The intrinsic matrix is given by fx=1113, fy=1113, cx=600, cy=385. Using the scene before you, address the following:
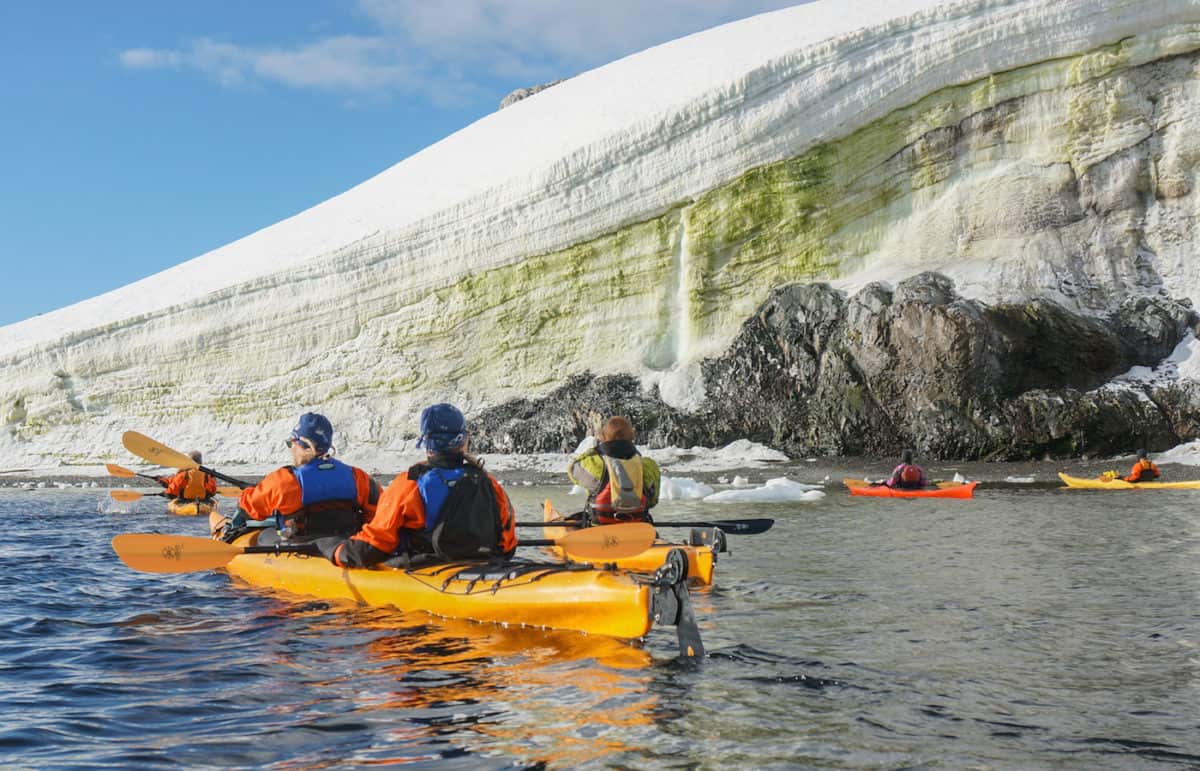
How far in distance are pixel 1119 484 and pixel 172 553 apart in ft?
44.4

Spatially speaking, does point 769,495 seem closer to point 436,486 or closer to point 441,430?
point 436,486

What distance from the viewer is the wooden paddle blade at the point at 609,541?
6746 mm

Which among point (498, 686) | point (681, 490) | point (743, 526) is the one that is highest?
point (681, 490)

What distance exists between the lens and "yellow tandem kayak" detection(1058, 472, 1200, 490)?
15727mm

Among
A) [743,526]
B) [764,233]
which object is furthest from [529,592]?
[764,233]

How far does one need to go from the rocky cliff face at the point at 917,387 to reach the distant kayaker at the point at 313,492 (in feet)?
47.1

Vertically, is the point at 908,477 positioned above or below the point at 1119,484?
above

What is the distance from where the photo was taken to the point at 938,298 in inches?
848

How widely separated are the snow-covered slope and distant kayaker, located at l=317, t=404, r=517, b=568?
633 inches

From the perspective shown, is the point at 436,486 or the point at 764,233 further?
the point at 764,233

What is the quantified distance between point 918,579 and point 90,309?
25.7 meters

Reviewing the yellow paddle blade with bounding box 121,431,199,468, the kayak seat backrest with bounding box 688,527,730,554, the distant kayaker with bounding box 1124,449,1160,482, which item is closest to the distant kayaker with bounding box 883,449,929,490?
the distant kayaker with bounding box 1124,449,1160,482

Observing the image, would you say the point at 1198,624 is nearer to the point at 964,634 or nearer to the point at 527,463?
the point at 964,634

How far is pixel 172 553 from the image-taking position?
755 centimetres
